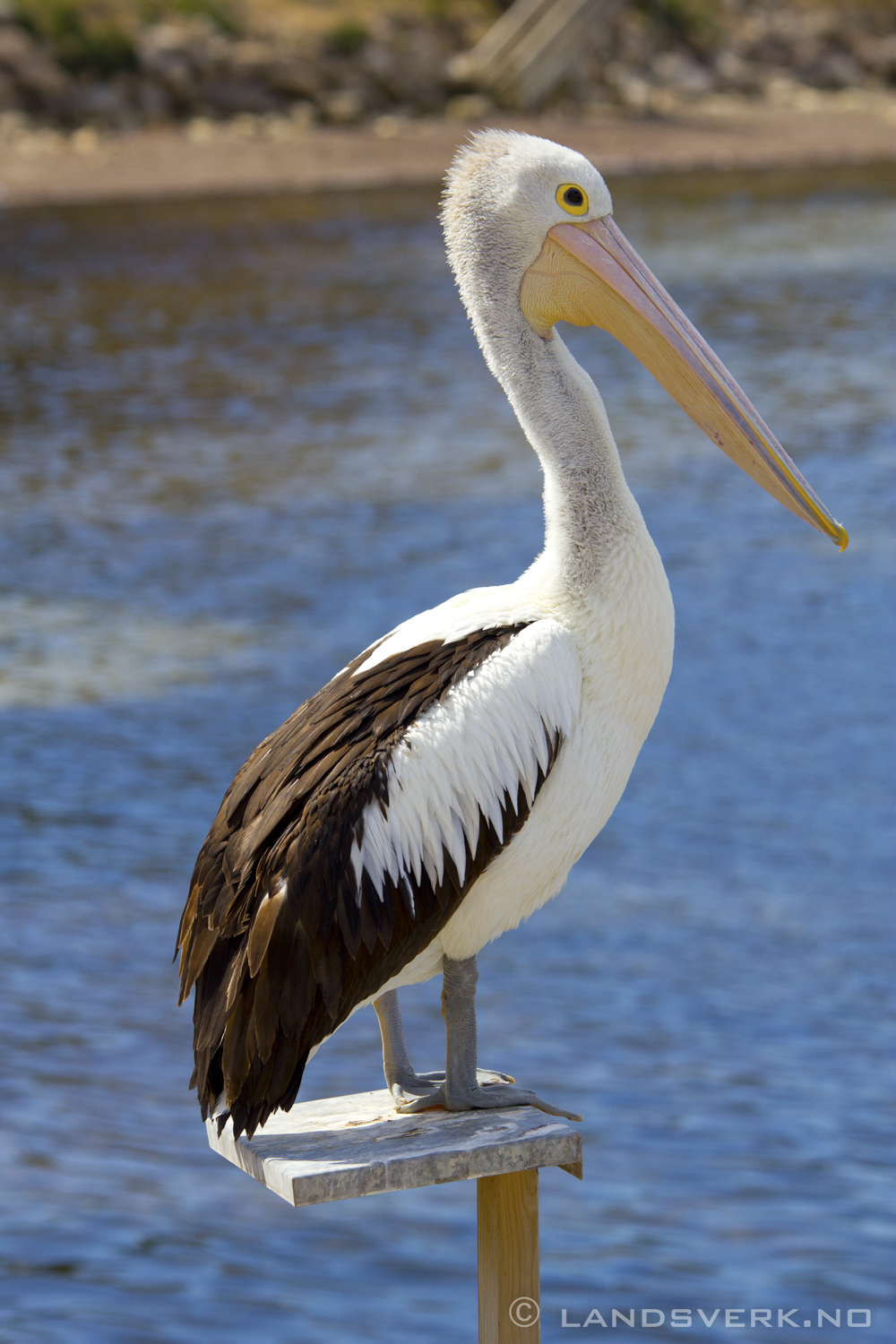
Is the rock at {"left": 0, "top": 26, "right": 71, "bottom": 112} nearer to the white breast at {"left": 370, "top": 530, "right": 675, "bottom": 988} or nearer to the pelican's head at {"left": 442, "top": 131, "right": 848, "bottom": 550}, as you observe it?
the pelican's head at {"left": 442, "top": 131, "right": 848, "bottom": 550}

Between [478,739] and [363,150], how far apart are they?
2289 cm

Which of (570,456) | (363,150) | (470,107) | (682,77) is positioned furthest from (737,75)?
(570,456)

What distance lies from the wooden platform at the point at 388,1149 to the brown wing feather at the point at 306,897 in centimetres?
6

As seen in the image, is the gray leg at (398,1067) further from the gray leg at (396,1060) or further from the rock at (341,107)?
the rock at (341,107)

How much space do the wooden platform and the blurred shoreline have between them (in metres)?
20.3

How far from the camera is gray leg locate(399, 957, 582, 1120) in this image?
8.00 feet

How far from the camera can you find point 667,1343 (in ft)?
12.1

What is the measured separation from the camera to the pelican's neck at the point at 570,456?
254 cm

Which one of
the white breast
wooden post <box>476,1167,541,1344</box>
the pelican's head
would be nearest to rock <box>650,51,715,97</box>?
the pelican's head

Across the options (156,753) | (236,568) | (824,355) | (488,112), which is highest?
(488,112)

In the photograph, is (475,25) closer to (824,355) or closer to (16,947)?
(824,355)

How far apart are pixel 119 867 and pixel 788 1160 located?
2.39 meters

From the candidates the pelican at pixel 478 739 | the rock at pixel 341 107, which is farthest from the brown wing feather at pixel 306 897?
the rock at pixel 341 107

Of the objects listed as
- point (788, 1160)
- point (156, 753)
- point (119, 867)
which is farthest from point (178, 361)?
point (788, 1160)
